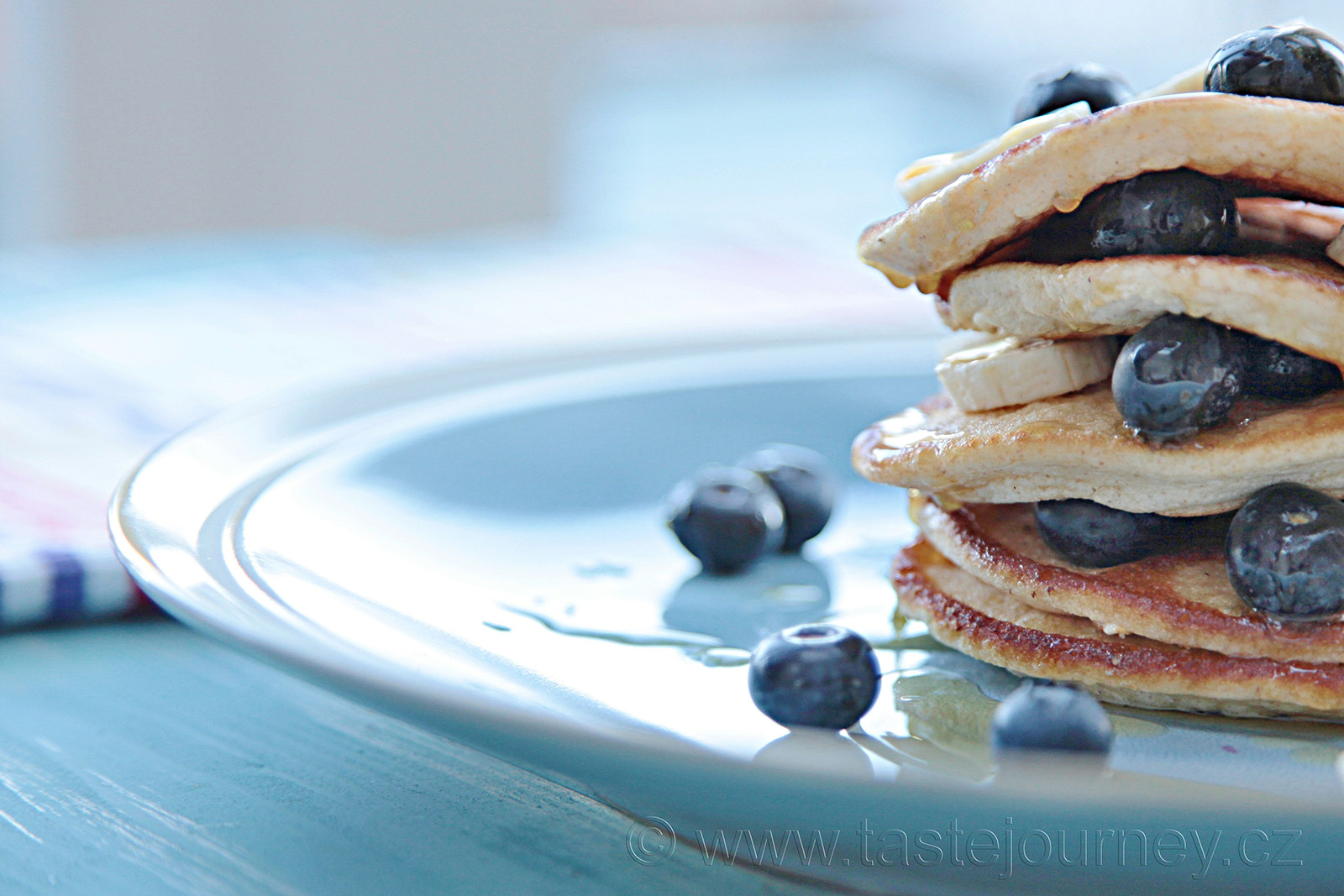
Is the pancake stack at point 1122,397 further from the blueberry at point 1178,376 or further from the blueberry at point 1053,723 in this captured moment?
the blueberry at point 1053,723

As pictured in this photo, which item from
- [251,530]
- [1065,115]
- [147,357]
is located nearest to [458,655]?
[251,530]

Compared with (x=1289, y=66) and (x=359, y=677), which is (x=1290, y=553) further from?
(x=359, y=677)

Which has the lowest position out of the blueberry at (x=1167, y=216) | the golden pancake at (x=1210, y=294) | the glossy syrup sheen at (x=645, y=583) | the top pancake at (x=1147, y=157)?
the glossy syrup sheen at (x=645, y=583)

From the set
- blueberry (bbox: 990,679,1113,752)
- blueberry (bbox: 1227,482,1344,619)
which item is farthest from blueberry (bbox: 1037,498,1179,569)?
blueberry (bbox: 990,679,1113,752)

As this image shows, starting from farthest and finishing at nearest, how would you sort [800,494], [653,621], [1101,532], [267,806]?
[800,494], [653,621], [1101,532], [267,806]

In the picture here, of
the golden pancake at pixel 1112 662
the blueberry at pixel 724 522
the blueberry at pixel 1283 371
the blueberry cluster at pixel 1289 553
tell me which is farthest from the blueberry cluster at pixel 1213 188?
the blueberry at pixel 724 522

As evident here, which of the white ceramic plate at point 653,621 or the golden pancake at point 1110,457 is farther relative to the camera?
the golden pancake at point 1110,457

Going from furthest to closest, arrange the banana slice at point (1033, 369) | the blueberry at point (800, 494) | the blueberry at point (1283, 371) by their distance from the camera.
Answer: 1. the blueberry at point (800, 494)
2. the banana slice at point (1033, 369)
3. the blueberry at point (1283, 371)

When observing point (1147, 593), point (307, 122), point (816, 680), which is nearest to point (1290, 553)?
point (1147, 593)
